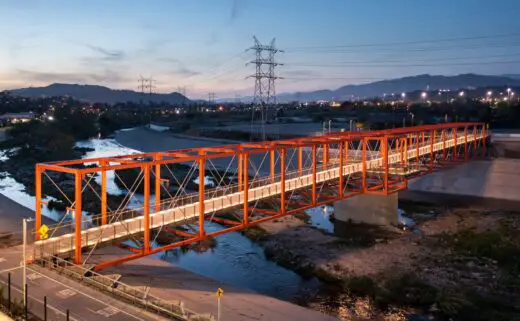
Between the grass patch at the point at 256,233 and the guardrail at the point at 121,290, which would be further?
the grass patch at the point at 256,233

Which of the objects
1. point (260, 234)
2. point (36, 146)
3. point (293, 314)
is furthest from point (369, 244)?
point (36, 146)

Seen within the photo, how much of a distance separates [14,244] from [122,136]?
100.0m

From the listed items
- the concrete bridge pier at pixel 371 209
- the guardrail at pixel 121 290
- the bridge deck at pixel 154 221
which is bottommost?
the concrete bridge pier at pixel 371 209

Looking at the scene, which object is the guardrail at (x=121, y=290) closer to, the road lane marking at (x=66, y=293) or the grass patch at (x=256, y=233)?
the road lane marking at (x=66, y=293)

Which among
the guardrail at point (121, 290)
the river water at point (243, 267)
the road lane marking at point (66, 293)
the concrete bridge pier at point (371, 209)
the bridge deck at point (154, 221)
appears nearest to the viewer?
the guardrail at point (121, 290)

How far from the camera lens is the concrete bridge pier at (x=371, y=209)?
3594 cm

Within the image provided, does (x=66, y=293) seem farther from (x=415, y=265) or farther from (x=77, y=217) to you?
(x=415, y=265)

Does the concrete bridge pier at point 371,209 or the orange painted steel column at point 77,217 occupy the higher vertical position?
the orange painted steel column at point 77,217

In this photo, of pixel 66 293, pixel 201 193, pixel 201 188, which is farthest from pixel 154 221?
pixel 66 293

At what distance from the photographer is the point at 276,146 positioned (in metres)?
26.0

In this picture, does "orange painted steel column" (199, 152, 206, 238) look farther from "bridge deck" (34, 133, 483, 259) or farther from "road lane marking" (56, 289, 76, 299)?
"road lane marking" (56, 289, 76, 299)

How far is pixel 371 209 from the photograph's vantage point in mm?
36344

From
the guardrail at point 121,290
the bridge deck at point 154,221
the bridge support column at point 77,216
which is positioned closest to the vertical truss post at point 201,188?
the bridge deck at point 154,221

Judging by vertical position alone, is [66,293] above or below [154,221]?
below
